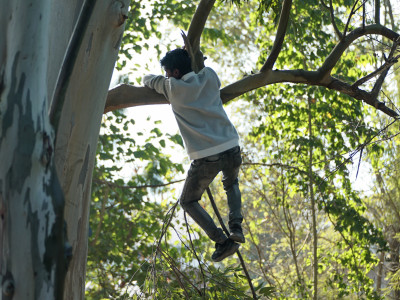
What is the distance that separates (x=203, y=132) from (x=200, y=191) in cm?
43

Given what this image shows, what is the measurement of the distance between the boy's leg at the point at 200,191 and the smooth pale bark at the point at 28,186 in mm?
1819

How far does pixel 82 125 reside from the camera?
2.58 m

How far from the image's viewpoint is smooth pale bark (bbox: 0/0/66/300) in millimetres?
1987

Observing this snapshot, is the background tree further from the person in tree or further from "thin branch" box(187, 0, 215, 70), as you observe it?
"thin branch" box(187, 0, 215, 70)

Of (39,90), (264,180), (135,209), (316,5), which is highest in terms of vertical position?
(316,5)

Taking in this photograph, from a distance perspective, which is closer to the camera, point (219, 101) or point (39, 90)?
point (39, 90)

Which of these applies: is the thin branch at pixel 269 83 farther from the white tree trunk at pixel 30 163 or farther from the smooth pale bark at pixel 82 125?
the white tree trunk at pixel 30 163

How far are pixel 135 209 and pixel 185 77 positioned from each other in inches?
226

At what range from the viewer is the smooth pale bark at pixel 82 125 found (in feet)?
8.42

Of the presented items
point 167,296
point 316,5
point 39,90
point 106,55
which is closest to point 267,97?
point 316,5

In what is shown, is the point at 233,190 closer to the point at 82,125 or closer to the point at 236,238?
the point at 236,238

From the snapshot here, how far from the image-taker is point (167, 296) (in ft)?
15.4

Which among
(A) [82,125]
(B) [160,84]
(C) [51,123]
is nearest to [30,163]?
(C) [51,123]

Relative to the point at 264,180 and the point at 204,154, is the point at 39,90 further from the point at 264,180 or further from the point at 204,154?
the point at 264,180
